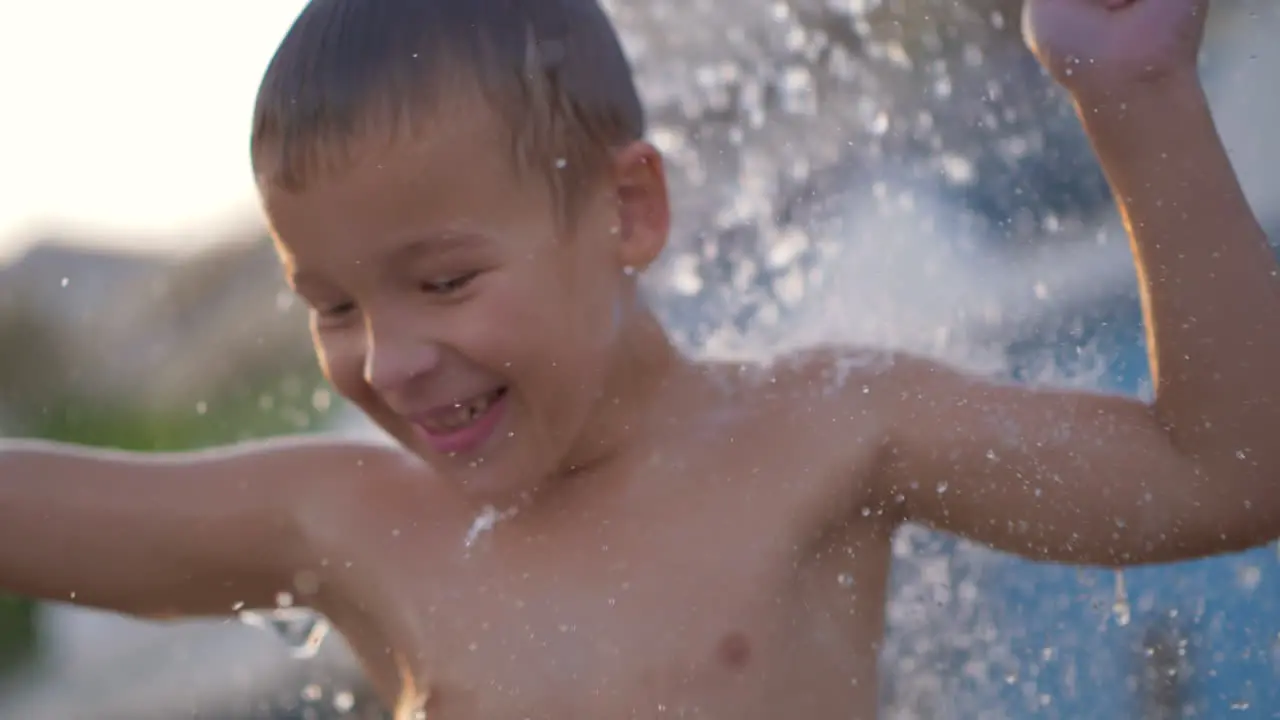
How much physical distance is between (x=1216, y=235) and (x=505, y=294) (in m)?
0.81

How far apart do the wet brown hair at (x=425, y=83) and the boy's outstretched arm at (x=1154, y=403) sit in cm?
52

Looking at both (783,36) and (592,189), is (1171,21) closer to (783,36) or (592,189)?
(592,189)

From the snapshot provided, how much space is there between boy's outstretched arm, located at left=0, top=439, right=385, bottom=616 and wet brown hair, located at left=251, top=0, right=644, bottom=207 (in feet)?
1.49

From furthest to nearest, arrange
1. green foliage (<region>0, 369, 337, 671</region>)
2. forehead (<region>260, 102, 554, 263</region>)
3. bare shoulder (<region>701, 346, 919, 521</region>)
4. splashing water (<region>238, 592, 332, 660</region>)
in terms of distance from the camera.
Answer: green foliage (<region>0, 369, 337, 671</region>) → splashing water (<region>238, 592, 332, 660</region>) → bare shoulder (<region>701, 346, 919, 521</region>) → forehead (<region>260, 102, 554, 263</region>)

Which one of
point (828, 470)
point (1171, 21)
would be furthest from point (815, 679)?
point (1171, 21)

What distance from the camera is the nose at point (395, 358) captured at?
1706mm

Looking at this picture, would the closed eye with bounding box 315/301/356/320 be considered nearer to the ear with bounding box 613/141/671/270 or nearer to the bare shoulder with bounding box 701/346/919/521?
the ear with bounding box 613/141/671/270

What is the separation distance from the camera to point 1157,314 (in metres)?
1.79

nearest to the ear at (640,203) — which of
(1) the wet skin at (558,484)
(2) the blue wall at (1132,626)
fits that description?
(1) the wet skin at (558,484)

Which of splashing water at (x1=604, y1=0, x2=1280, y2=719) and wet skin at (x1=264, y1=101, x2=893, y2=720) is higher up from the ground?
wet skin at (x1=264, y1=101, x2=893, y2=720)

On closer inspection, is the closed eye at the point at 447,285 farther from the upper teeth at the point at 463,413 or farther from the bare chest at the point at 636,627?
the bare chest at the point at 636,627

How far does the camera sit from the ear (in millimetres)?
1914

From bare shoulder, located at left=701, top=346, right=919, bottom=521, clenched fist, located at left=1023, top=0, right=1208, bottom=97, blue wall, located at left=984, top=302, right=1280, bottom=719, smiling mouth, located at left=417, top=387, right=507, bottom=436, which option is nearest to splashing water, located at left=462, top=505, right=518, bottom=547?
smiling mouth, located at left=417, top=387, right=507, bottom=436

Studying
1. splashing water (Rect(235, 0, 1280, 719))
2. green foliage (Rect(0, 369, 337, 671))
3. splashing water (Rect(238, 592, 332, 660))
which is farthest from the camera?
green foliage (Rect(0, 369, 337, 671))
